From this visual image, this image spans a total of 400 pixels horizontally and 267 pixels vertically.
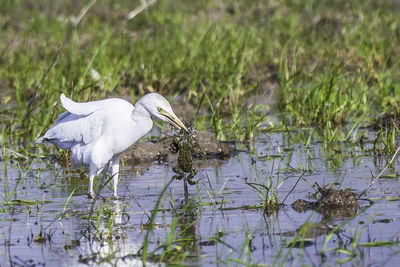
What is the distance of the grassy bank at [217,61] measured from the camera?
877cm

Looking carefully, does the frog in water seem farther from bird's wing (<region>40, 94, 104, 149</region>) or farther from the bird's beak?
bird's wing (<region>40, 94, 104, 149</region>)

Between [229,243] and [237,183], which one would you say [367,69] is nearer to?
[237,183]

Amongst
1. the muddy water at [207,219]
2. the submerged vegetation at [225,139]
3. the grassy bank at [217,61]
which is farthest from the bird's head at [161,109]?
the grassy bank at [217,61]

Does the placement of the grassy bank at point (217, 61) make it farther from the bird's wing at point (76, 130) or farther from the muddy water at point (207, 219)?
the muddy water at point (207, 219)

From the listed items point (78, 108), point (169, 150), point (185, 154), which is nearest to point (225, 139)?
point (169, 150)

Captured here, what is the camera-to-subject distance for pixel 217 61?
10.8m

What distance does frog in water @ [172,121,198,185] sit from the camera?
6008mm

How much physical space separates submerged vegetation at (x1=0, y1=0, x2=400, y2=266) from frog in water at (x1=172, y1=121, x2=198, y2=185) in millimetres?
17

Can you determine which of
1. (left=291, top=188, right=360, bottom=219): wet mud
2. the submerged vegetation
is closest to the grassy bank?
the submerged vegetation

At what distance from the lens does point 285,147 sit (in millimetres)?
8047

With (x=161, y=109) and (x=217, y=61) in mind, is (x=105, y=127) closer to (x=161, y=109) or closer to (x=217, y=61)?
(x=161, y=109)

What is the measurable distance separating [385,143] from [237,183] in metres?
1.48

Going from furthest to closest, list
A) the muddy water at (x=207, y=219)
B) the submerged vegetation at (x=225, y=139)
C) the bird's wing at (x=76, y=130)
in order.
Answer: the bird's wing at (x=76, y=130) → the submerged vegetation at (x=225, y=139) → the muddy water at (x=207, y=219)

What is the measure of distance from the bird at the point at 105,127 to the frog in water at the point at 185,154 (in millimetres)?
78
